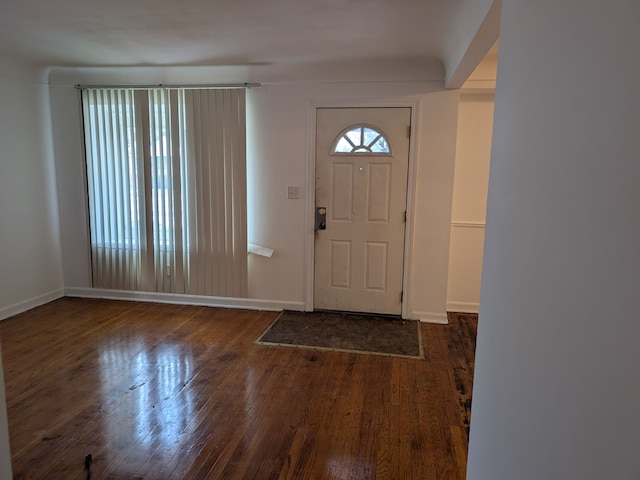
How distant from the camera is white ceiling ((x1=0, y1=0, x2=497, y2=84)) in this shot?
259 centimetres

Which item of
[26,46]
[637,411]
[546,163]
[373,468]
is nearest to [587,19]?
[546,163]

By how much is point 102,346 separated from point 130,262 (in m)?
1.34

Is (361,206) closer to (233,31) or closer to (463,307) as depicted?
(463,307)

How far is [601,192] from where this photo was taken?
2.31 ft

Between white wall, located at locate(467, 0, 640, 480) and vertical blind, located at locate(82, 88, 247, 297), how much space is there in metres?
3.29

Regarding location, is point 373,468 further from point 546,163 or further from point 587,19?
point 587,19

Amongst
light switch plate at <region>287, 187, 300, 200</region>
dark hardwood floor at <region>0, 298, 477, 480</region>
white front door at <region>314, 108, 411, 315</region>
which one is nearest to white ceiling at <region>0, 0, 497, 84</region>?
white front door at <region>314, 108, 411, 315</region>

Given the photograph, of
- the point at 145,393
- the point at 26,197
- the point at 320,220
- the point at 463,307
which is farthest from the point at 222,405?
the point at 26,197

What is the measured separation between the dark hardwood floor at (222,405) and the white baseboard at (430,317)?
127mm

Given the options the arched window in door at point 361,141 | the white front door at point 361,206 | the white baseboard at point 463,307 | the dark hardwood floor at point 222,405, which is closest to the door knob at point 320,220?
the white front door at point 361,206

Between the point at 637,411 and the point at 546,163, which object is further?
the point at 546,163

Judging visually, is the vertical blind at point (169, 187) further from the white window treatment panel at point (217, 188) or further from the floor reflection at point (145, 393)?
the floor reflection at point (145, 393)

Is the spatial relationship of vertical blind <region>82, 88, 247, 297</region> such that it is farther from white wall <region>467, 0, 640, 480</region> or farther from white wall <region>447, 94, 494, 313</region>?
white wall <region>467, 0, 640, 480</region>

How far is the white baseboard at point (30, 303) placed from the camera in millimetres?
4061
